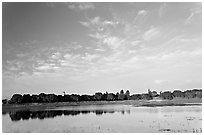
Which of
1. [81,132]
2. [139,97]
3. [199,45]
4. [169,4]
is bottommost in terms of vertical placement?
[139,97]

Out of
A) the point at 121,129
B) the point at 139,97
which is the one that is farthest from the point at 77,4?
the point at 139,97

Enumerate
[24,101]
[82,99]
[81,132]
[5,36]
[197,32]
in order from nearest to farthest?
1. [81,132]
2. [197,32]
3. [5,36]
4. [24,101]
5. [82,99]

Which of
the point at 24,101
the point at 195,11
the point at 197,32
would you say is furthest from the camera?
the point at 24,101

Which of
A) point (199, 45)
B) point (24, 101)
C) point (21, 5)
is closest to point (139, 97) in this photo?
point (24, 101)

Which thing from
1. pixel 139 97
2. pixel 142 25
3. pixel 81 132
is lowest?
pixel 139 97

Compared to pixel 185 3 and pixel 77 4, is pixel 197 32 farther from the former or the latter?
pixel 77 4

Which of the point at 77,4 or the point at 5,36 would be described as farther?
the point at 5,36

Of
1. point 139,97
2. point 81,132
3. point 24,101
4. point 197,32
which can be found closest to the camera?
point 81,132

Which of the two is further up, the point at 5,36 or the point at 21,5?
the point at 21,5

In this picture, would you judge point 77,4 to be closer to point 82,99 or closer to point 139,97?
point 82,99
